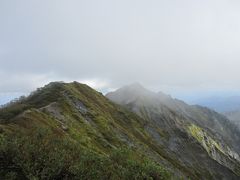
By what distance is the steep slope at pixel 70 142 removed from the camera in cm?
4144

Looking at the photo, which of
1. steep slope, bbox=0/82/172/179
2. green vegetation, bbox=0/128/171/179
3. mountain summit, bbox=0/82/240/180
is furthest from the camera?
mountain summit, bbox=0/82/240/180

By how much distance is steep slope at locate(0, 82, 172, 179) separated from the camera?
1631 inches

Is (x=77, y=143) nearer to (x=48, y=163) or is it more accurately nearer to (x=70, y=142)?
(x=70, y=142)

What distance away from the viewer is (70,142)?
56312mm

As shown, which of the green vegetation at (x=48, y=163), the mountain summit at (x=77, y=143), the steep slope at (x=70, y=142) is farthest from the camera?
the mountain summit at (x=77, y=143)

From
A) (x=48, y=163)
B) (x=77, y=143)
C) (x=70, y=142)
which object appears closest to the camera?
(x=48, y=163)

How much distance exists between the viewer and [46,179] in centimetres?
3997

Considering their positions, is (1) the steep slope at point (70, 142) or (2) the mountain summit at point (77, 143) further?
(2) the mountain summit at point (77, 143)

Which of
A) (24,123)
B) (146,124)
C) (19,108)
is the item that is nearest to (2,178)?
(24,123)

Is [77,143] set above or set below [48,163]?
below

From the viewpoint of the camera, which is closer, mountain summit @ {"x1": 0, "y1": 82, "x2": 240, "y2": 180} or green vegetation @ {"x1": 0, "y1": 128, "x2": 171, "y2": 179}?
green vegetation @ {"x1": 0, "y1": 128, "x2": 171, "y2": 179}

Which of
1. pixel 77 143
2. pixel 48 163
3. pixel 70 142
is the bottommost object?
pixel 77 143

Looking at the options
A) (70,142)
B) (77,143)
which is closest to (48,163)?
(70,142)

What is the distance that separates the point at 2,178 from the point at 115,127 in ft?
345
